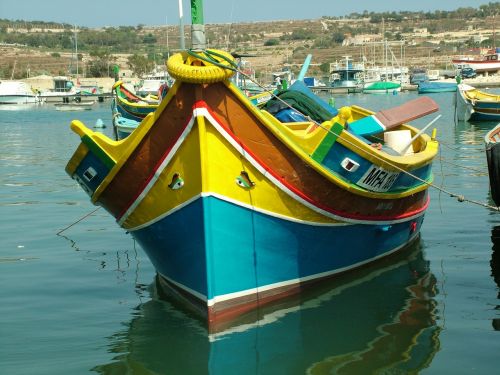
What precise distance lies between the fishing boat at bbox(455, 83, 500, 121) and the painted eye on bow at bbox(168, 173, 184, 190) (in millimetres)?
30697

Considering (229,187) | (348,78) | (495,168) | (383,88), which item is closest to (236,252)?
(229,187)

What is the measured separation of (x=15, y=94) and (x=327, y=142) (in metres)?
72.7

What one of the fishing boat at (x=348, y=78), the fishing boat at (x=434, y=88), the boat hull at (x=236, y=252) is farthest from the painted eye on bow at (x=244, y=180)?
the fishing boat at (x=348, y=78)

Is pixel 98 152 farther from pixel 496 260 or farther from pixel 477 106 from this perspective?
pixel 477 106

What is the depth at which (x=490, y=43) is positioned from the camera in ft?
479

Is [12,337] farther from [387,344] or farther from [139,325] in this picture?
[387,344]

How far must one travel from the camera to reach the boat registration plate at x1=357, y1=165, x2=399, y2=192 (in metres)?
9.00

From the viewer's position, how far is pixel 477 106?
120 feet

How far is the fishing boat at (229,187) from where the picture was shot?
7852 millimetres

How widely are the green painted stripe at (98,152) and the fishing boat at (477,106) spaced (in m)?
30.4

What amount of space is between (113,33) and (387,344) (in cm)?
18706

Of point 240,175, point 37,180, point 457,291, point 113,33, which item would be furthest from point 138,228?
point 113,33

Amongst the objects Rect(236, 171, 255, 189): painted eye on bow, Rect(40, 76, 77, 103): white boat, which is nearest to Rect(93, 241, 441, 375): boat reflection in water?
Rect(236, 171, 255, 189): painted eye on bow

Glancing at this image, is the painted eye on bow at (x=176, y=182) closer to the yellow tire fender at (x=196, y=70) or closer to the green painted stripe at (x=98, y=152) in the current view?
the green painted stripe at (x=98, y=152)
